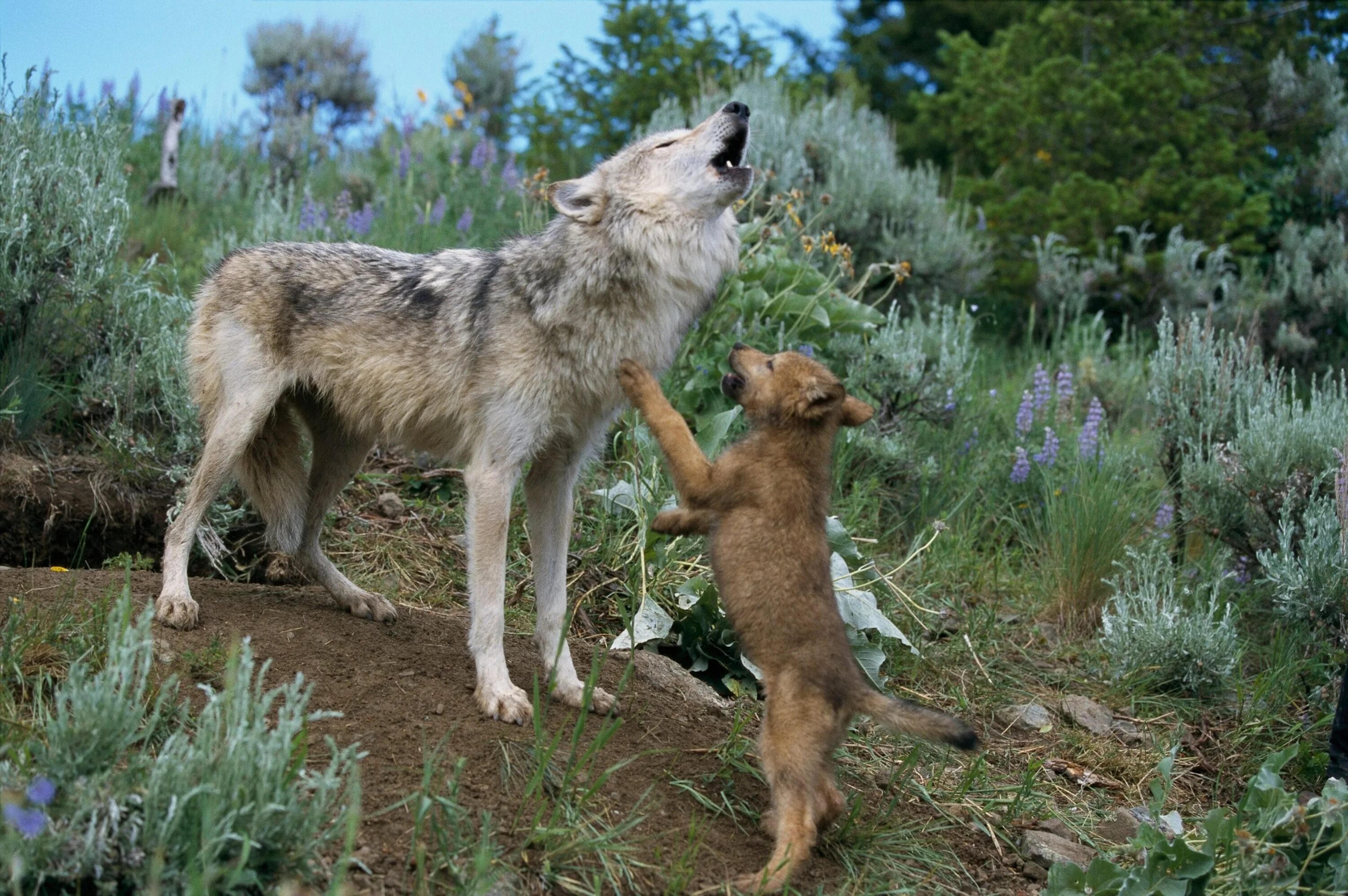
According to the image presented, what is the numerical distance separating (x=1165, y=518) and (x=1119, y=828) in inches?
110

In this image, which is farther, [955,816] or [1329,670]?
[1329,670]

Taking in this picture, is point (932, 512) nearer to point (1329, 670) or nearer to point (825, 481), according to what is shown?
point (1329, 670)

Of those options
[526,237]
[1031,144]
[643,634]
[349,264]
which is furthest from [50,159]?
[1031,144]

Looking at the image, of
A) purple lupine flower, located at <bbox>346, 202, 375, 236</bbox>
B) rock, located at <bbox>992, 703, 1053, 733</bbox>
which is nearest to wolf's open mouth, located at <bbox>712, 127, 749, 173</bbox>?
rock, located at <bbox>992, 703, 1053, 733</bbox>

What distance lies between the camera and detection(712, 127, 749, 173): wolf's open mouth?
4.21 metres

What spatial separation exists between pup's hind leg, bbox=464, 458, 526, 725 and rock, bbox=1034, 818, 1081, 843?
193 cm

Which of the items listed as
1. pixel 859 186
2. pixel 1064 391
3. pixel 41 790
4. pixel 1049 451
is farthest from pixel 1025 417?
pixel 41 790

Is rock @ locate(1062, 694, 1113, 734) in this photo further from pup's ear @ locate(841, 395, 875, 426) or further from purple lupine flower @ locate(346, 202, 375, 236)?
purple lupine flower @ locate(346, 202, 375, 236)

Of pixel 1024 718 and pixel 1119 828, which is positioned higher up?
pixel 1024 718

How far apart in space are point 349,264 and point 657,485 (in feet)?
5.81

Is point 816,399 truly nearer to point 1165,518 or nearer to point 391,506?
point 391,506

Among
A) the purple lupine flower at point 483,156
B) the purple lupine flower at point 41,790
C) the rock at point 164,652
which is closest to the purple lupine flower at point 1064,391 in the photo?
the purple lupine flower at point 483,156

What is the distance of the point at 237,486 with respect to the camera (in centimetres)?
593

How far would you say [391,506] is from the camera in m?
6.23
